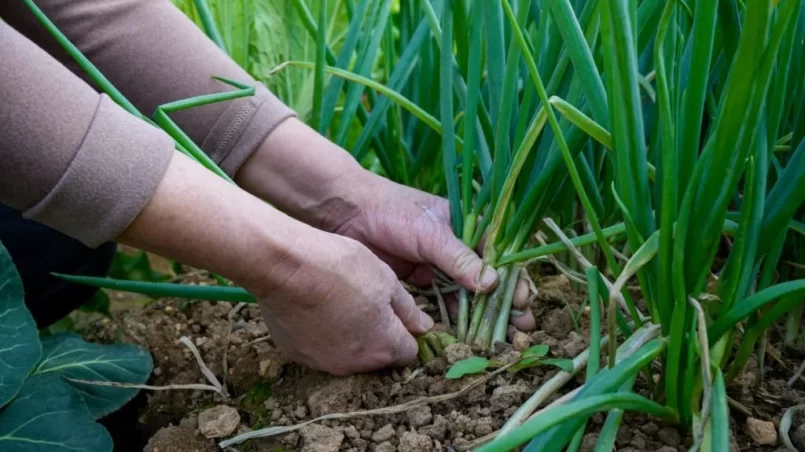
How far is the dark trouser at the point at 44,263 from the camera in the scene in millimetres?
1285

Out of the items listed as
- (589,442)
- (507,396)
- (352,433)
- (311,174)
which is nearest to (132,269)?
(311,174)

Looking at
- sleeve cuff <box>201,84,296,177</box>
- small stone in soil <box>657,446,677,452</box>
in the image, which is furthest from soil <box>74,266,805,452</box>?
sleeve cuff <box>201,84,296,177</box>

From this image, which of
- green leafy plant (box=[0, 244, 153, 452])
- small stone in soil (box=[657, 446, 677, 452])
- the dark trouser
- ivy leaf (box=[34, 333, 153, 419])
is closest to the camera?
small stone in soil (box=[657, 446, 677, 452])

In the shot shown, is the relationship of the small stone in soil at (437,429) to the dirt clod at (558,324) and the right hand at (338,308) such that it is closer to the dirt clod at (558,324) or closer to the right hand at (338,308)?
the right hand at (338,308)

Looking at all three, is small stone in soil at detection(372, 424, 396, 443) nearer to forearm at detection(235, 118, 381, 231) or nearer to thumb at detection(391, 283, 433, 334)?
thumb at detection(391, 283, 433, 334)

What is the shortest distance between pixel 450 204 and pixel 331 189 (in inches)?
7.4

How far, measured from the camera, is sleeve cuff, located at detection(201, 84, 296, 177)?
1085mm

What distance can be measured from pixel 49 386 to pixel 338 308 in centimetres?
40

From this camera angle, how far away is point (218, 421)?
0.92m

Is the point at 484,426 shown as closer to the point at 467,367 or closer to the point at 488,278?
the point at 467,367

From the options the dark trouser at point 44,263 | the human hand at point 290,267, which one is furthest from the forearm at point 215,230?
the dark trouser at point 44,263

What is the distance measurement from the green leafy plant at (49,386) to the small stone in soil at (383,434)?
336mm

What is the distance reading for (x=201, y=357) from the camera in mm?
1097

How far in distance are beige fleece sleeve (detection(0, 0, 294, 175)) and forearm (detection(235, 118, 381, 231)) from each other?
24 mm
